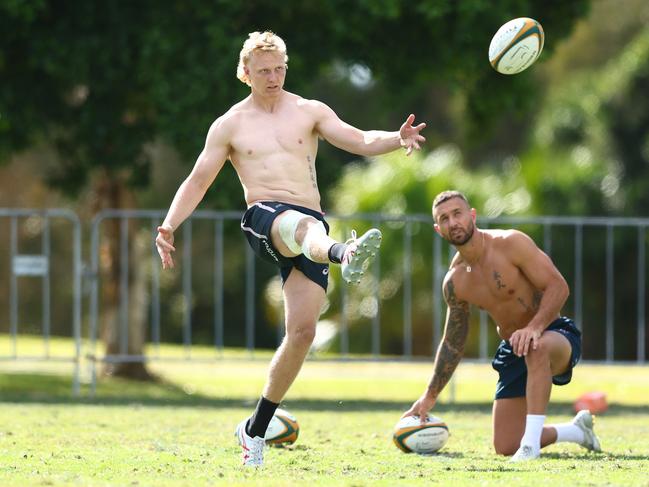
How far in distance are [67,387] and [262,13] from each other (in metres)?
5.23

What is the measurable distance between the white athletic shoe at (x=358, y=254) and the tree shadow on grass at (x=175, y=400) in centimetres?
557

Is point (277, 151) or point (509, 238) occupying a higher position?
point (277, 151)

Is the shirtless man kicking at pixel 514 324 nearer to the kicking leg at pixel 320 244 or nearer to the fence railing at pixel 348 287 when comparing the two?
the kicking leg at pixel 320 244

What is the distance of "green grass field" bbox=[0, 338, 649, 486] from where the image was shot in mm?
6453

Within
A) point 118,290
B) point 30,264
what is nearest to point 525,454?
point 30,264

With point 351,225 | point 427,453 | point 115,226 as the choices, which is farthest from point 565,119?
point 427,453

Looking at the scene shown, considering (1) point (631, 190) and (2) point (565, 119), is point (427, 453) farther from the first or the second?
(2) point (565, 119)

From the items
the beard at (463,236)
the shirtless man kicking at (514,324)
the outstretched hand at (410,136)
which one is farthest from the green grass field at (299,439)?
the outstretched hand at (410,136)

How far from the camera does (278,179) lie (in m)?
7.21

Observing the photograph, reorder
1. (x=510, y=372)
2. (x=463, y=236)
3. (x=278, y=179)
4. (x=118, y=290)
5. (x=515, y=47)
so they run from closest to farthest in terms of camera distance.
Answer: (x=278, y=179) < (x=463, y=236) < (x=515, y=47) < (x=510, y=372) < (x=118, y=290)

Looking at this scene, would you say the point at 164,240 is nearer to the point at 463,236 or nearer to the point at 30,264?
the point at 463,236

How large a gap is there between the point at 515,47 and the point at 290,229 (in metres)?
2.09

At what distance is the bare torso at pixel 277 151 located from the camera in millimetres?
7211

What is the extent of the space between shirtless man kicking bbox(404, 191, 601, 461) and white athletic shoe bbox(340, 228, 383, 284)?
139cm
